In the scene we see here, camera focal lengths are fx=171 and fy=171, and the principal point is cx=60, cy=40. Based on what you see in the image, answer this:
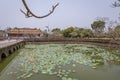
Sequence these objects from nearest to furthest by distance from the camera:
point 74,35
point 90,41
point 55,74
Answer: point 55,74
point 90,41
point 74,35

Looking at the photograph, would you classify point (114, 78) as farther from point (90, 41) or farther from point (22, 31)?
point (22, 31)

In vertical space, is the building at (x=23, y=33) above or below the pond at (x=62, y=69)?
above

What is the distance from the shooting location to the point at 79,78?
7.40 metres

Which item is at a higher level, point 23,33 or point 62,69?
point 23,33

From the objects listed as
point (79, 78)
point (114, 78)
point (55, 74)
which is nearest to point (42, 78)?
point (55, 74)

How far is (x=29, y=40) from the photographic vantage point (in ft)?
120

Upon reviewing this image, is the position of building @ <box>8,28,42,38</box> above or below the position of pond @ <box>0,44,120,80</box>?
above

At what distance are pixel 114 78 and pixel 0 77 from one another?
204 inches

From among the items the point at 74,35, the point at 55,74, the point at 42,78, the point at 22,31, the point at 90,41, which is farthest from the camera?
the point at 22,31

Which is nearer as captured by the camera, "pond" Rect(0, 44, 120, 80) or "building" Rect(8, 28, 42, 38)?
"pond" Rect(0, 44, 120, 80)

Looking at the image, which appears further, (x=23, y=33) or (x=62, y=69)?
(x=23, y=33)

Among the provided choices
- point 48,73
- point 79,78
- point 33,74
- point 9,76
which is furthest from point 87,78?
point 9,76

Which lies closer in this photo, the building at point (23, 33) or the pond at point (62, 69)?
the pond at point (62, 69)

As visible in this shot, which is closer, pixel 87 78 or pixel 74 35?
pixel 87 78
